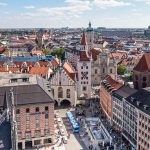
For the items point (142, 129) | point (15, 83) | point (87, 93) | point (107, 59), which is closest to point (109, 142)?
point (142, 129)

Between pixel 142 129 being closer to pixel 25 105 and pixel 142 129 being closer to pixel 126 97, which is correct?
pixel 126 97

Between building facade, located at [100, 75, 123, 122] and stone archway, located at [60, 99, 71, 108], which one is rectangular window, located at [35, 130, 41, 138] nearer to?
building facade, located at [100, 75, 123, 122]

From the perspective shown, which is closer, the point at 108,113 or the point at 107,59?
the point at 108,113

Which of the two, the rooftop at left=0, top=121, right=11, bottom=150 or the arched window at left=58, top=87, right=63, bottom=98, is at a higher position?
the rooftop at left=0, top=121, right=11, bottom=150

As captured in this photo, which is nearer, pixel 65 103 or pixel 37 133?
pixel 37 133

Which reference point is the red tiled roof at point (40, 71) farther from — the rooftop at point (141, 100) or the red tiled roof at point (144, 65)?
the rooftop at point (141, 100)

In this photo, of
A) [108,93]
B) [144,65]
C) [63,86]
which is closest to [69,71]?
[63,86]

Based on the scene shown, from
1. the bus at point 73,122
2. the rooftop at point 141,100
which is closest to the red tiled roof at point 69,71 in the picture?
the bus at point 73,122

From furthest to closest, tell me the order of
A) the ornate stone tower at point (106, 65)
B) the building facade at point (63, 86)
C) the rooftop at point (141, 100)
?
the ornate stone tower at point (106, 65)
the building facade at point (63, 86)
the rooftop at point (141, 100)

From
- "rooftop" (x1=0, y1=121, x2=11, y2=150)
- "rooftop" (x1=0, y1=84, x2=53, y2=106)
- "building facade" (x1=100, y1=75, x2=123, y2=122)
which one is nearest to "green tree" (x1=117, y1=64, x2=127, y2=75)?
"building facade" (x1=100, y1=75, x2=123, y2=122)

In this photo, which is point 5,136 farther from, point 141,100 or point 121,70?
point 121,70

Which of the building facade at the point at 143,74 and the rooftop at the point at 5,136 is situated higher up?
the rooftop at the point at 5,136
